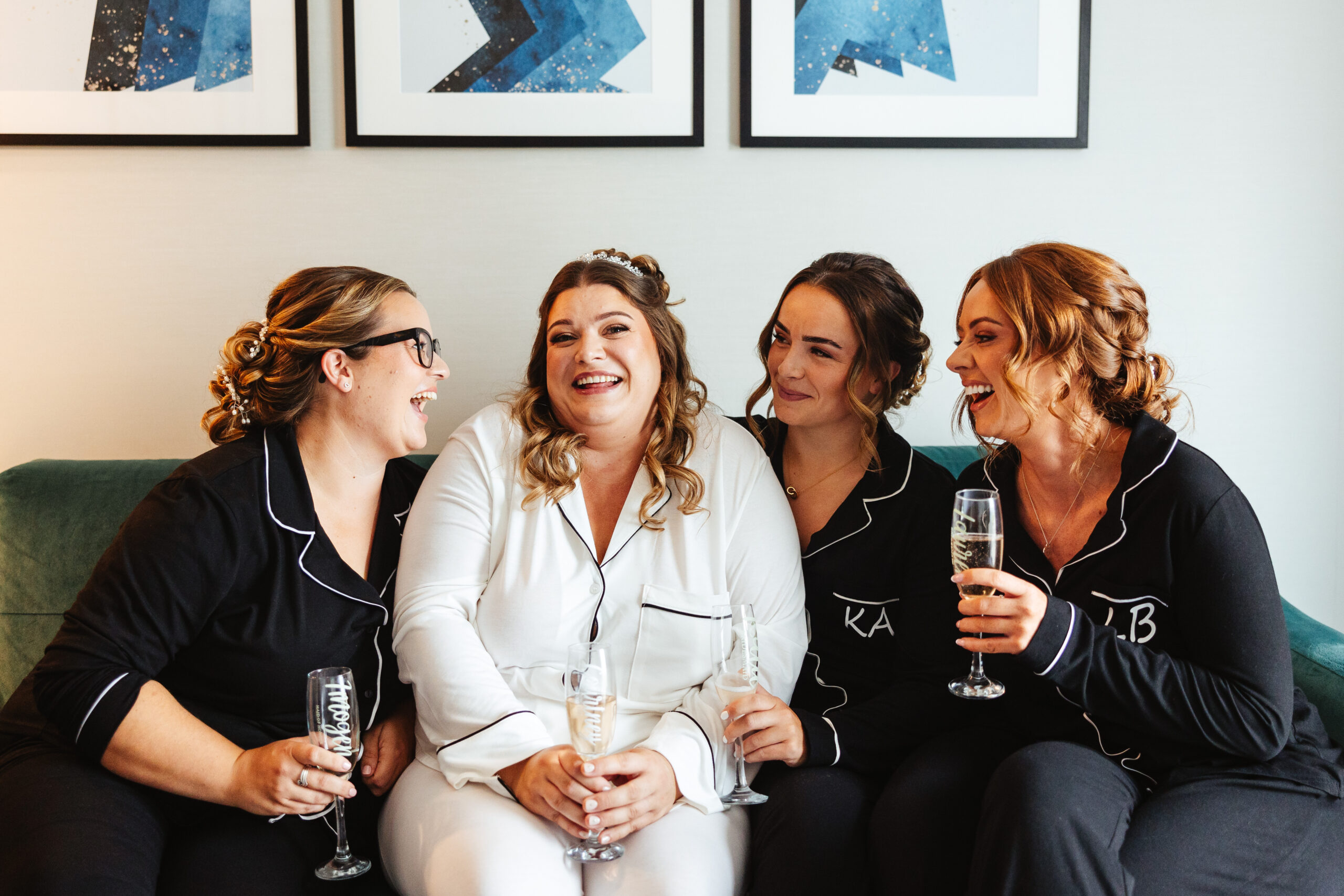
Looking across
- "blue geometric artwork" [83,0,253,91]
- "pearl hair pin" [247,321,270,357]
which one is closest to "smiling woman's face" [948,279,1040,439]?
"pearl hair pin" [247,321,270,357]

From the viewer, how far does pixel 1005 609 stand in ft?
4.96

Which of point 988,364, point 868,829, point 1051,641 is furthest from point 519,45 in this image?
point 868,829

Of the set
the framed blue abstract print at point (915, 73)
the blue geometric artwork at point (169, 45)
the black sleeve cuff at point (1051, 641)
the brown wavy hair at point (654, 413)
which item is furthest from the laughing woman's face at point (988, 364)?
the blue geometric artwork at point (169, 45)

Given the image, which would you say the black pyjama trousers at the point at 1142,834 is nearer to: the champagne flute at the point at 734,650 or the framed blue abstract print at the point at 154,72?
the champagne flute at the point at 734,650

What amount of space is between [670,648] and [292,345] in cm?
96

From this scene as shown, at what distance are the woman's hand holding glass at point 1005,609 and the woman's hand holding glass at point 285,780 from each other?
1039 mm

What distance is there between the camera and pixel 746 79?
2.44m

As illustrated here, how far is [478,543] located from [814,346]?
817mm

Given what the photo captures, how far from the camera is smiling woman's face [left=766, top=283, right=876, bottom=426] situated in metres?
1.99

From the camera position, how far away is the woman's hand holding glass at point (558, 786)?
155 centimetres

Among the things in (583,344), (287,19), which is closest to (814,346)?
(583,344)

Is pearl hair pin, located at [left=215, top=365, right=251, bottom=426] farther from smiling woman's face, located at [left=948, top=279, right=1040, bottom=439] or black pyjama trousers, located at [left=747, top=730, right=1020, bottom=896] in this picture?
smiling woman's face, located at [left=948, top=279, right=1040, bottom=439]

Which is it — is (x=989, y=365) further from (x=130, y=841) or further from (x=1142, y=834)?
(x=130, y=841)

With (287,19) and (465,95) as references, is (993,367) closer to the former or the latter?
(465,95)
